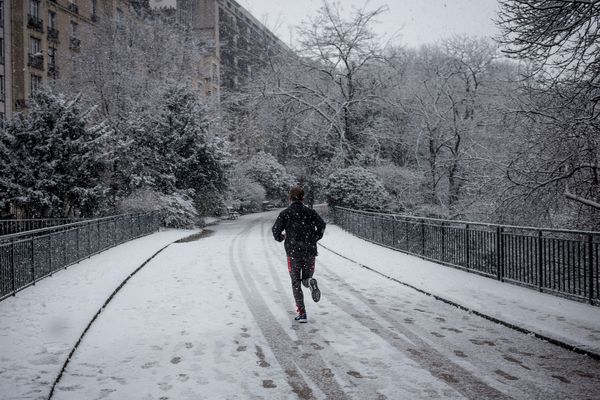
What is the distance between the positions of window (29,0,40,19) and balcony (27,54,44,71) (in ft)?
10.7

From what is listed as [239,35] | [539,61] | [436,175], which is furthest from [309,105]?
[239,35]

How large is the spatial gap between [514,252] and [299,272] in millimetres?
5197

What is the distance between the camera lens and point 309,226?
23.9 feet

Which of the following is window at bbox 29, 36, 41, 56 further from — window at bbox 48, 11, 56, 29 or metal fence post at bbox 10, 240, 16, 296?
metal fence post at bbox 10, 240, 16, 296

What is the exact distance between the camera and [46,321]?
7137 millimetres

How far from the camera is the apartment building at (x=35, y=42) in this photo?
36812 millimetres

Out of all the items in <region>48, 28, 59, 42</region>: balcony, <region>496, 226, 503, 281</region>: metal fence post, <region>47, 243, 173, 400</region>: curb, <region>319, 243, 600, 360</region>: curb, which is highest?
<region>48, 28, 59, 42</region>: balcony

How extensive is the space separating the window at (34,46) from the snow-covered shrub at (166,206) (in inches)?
747

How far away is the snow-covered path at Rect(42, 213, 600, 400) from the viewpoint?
455 cm

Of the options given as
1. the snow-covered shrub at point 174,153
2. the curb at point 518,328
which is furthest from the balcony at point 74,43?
the curb at point 518,328

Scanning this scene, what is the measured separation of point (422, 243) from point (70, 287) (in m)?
9.70

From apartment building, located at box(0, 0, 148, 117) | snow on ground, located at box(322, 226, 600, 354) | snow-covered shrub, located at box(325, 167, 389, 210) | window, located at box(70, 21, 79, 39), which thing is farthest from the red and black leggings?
window, located at box(70, 21, 79, 39)

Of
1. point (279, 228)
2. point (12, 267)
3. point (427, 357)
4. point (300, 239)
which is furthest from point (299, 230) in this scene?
point (12, 267)

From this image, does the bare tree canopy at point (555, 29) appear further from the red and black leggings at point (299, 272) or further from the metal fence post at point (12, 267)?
the metal fence post at point (12, 267)
